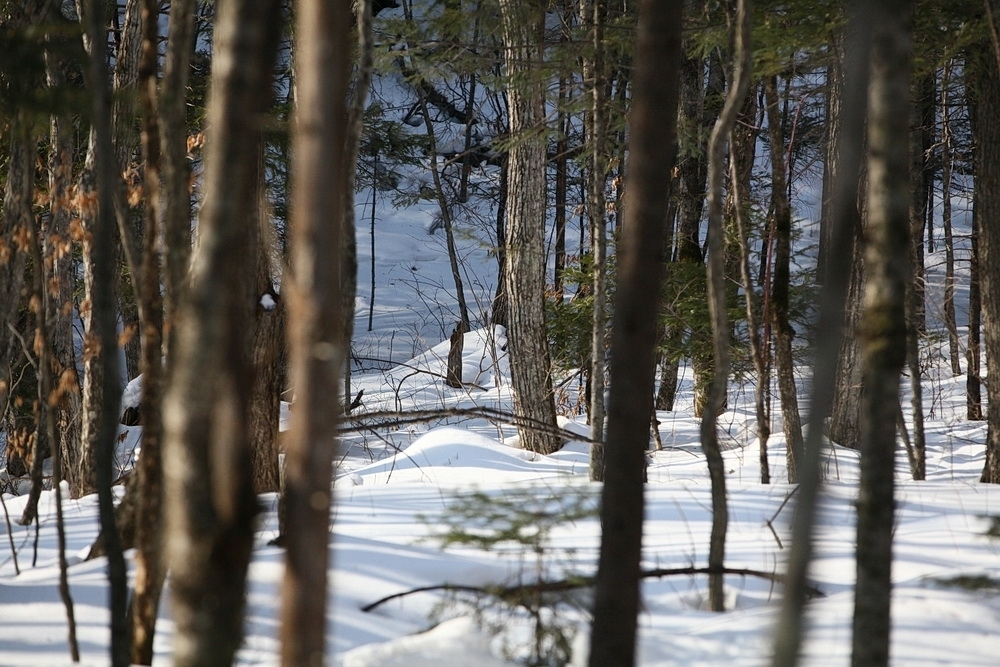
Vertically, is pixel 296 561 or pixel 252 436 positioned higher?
pixel 296 561

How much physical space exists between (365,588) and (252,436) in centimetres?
243

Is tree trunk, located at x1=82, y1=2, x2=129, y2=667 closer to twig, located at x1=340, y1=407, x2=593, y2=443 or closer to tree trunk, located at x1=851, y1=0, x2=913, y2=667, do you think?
twig, located at x1=340, y1=407, x2=593, y2=443

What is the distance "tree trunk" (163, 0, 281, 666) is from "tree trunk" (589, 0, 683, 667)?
2.25 ft

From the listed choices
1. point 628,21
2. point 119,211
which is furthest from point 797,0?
point 119,211

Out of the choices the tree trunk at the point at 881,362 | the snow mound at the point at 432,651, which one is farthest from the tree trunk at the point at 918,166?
the tree trunk at the point at 881,362

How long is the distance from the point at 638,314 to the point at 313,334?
27.3 inches

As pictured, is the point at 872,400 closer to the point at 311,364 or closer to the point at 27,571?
the point at 311,364

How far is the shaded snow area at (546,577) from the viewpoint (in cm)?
245

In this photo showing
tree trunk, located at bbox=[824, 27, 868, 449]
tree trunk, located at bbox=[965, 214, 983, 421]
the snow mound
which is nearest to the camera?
the snow mound

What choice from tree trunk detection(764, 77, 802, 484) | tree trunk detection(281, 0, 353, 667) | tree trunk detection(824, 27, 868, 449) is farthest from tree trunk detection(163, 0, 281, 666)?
tree trunk detection(824, 27, 868, 449)

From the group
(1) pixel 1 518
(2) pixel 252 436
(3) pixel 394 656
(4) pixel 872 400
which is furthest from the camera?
(2) pixel 252 436

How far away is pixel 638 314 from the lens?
1.51m

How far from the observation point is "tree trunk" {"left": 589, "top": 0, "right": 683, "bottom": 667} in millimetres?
1493

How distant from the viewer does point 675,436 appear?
349 inches
